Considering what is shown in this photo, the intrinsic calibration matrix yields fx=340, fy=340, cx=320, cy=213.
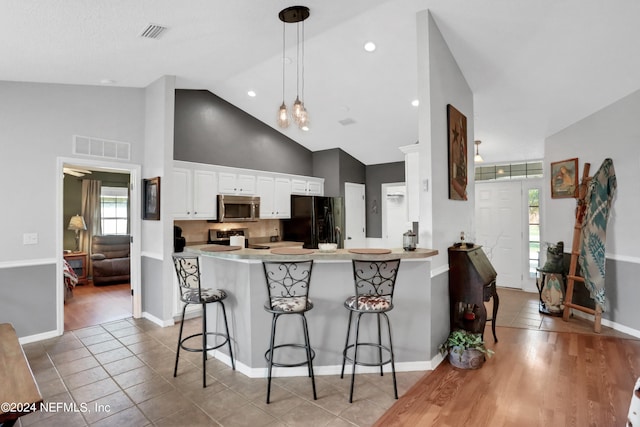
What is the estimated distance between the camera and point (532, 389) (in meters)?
2.67

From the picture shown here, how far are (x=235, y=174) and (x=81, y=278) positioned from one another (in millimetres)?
4110

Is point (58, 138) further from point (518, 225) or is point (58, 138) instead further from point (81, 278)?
point (518, 225)

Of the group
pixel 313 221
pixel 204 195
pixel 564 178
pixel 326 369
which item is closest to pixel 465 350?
pixel 326 369

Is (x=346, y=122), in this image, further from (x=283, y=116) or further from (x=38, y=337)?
(x=38, y=337)

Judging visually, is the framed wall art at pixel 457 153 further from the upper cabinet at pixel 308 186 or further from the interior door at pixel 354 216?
the upper cabinet at pixel 308 186

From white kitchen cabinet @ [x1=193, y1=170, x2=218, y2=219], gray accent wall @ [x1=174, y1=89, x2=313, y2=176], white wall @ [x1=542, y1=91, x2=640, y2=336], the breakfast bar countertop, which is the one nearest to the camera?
the breakfast bar countertop

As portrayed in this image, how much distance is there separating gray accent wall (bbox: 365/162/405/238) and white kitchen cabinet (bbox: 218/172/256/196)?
2.67m

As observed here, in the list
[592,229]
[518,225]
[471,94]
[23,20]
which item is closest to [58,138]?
[23,20]

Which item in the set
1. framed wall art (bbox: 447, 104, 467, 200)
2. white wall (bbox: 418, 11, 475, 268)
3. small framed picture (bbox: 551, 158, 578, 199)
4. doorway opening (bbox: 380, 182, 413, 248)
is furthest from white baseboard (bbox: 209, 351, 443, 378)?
doorway opening (bbox: 380, 182, 413, 248)

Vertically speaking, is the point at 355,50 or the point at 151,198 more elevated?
Result: the point at 355,50

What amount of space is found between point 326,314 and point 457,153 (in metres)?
2.26

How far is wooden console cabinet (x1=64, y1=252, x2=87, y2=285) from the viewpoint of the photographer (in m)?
6.60

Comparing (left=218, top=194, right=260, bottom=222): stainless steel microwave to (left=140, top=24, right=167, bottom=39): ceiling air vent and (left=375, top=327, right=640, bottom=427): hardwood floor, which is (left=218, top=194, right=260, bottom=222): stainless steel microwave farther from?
(left=375, top=327, right=640, bottom=427): hardwood floor

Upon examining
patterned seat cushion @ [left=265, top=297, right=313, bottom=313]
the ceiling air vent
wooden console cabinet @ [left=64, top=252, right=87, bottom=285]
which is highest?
the ceiling air vent
